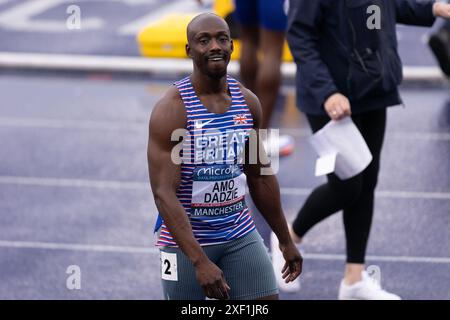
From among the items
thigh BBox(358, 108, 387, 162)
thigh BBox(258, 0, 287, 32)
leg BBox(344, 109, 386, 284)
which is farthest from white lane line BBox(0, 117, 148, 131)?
thigh BBox(358, 108, 387, 162)

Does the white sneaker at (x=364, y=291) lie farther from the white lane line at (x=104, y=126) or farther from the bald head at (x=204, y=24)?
the white lane line at (x=104, y=126)

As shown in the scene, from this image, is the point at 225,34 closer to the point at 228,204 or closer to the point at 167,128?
the point at 167,128

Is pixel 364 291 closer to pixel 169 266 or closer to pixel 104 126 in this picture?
pixel 169 266

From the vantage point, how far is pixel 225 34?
4.18 m

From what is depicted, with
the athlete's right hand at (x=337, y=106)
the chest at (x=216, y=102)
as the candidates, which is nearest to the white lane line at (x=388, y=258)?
the athlete's right hand at (x=337, y=106)

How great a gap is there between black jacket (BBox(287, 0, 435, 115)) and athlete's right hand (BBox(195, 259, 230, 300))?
1627mm

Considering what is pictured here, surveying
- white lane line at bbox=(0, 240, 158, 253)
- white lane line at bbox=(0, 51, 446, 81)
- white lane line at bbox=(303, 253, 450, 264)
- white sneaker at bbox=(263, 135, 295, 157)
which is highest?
white lane line at bbox=(0, 51, 446, 81)

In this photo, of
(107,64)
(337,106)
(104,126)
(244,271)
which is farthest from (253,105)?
(107,64)

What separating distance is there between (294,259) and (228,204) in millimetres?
413

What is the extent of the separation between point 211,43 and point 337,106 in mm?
1414

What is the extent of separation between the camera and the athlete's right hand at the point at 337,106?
5.40 meters

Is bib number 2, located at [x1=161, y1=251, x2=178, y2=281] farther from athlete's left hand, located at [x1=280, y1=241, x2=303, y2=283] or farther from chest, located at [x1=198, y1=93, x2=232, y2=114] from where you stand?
chest, located at [x1=198, y1=93, x2=232, y2=114]

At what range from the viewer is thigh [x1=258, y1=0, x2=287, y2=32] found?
24.2 ft
